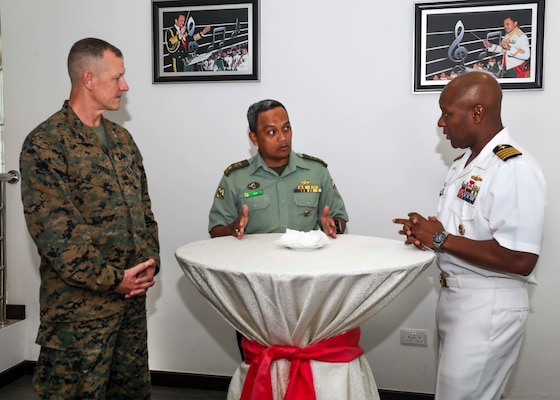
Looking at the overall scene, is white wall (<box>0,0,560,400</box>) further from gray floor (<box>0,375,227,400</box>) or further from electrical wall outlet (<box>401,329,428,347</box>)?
gray floor (<box>0,375,227,400</box>)

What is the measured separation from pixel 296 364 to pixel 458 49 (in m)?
1.94

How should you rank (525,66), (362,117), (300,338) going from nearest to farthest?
(300,338) < (525,66) < (362,117)

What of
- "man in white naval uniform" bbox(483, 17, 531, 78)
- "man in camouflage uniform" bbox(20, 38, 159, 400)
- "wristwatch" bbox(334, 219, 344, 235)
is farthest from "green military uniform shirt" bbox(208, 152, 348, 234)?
"man in white naval uniform" bbox(483, 17, 531, 78)

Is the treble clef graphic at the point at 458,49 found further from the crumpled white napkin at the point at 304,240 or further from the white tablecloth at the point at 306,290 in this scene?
the crumpled white napkin at the point at 304,240

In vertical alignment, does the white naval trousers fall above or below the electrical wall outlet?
above

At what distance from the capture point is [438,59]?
3.03m

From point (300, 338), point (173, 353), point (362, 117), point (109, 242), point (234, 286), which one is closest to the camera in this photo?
point (234, 286)

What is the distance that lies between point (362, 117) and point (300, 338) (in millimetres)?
1556

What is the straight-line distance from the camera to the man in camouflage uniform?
1.97 m

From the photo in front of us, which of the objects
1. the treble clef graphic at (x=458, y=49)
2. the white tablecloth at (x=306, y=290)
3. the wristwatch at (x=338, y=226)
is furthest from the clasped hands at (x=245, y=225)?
the treble clef graphic at (x=458, y=49)

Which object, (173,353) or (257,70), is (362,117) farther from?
(173,353)

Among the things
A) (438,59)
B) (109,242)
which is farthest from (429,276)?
(109,242)

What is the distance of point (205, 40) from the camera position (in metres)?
3.28

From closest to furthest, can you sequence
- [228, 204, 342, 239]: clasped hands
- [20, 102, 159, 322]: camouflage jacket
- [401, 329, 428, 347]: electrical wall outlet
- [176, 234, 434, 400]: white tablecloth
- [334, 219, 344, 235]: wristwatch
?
[176, 234, 434, 400]: white tablecloth, [20, 102, 159, 322]: camouflage jacket, [228, 204, 342, 239]: clasped hands, [334, 219, 344, 235]: wristwatch, [401, 329, 428, 347]: electrical wall outlet
